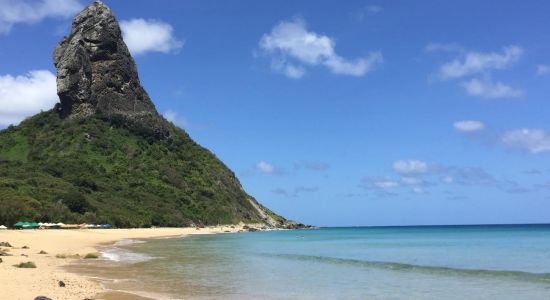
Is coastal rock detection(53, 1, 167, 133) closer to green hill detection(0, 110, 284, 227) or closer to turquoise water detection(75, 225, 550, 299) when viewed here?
green hill detection(0, 110, 284, 227)

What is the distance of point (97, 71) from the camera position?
13825 cm

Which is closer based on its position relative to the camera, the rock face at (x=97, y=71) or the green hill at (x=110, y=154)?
the green hill at (x=110, y=154)

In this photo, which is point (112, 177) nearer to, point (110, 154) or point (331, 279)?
point (110, 154)

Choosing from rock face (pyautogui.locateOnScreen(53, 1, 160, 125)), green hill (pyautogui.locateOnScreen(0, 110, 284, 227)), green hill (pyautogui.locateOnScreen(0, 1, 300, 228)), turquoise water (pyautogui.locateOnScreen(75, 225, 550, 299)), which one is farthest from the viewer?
rock face (pyautogui.locateOnScreen(53, 1, 160, 125))

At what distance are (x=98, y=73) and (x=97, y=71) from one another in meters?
0.67

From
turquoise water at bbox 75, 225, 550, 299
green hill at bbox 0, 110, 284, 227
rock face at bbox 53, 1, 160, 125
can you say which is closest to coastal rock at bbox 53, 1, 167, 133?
rock face at bbox 53, 1, 160, 125

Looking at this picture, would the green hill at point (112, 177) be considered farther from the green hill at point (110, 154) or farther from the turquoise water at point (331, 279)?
the turquoise water at point (331, 279)

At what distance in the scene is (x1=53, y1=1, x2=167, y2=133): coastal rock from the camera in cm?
13212

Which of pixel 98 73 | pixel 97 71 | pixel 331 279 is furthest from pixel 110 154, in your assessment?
pixel 331 279

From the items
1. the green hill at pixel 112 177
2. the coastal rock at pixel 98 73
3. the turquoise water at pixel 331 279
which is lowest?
the turquoise water at pixel 331 279

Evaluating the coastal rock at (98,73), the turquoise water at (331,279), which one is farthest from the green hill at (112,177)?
the turquoise water at (331,279)

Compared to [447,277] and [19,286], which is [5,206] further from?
[447,277]

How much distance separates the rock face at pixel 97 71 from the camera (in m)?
132

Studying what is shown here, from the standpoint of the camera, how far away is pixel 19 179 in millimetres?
89375
